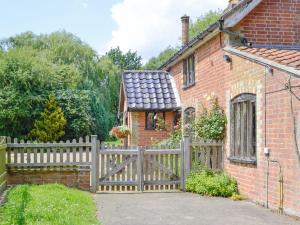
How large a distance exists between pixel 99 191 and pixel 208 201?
3.46 meters

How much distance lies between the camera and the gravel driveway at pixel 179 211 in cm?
877

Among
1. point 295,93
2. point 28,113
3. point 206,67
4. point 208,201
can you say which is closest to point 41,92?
point 28,113

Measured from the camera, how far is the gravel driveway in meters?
8.77

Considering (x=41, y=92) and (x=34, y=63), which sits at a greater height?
(x=34, y=63)

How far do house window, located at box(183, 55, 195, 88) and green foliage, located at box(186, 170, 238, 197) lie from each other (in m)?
5.38

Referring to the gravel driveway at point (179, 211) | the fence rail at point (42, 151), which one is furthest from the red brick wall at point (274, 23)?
the fence rail at point (42, 151)

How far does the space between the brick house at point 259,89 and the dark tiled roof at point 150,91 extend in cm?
542

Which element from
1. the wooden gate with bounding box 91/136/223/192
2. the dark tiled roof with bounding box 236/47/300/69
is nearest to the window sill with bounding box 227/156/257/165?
the wooden gate with bounding box 91/136/223/192

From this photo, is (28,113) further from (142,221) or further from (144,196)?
(142,221)

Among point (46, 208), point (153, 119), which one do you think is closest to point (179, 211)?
point (46, 208)

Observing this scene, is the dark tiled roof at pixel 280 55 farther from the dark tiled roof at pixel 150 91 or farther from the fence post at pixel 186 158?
the dark tiled roof at pixel 150 91

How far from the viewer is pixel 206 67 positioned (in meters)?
15.5

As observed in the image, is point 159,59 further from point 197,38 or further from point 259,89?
point 259,89

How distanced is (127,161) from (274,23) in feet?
19.0
